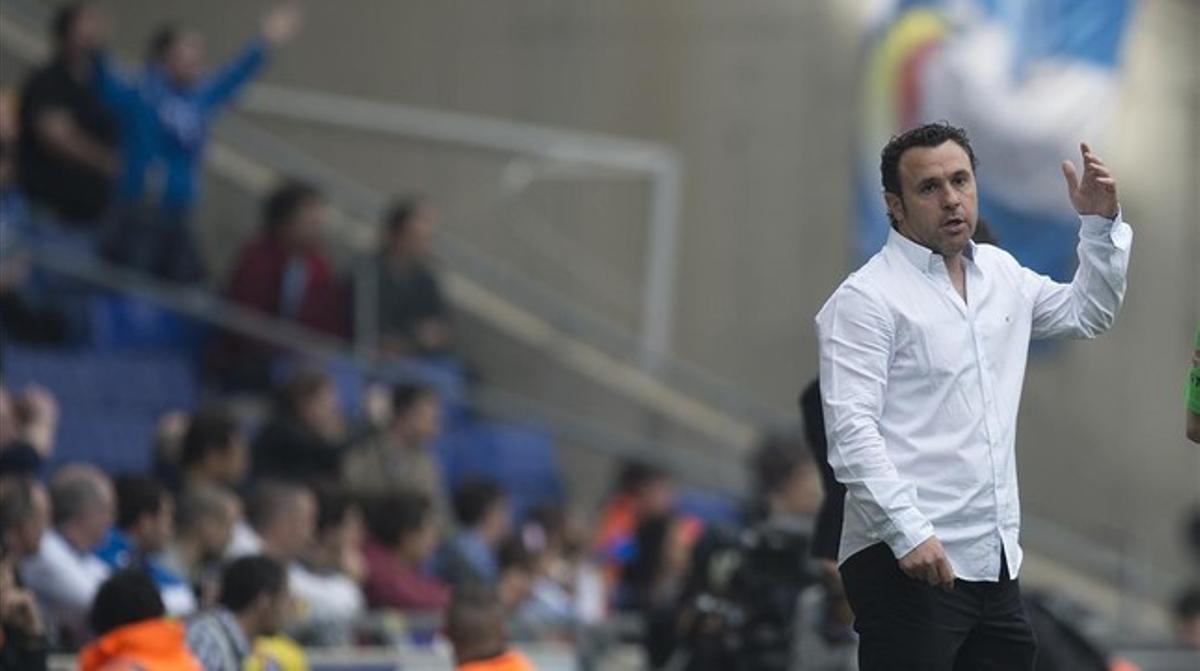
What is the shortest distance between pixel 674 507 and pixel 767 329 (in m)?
2.29

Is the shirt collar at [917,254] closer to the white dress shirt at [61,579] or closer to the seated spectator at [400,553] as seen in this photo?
the white dress shirt at [61,579]

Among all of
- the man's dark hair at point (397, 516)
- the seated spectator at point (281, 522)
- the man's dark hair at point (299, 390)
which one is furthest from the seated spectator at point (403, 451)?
the seated spectator at point (281, 522)

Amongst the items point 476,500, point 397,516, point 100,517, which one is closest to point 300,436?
point 397,516

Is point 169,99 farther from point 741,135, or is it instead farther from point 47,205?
point 741,135

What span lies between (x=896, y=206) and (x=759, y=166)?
11084 mm

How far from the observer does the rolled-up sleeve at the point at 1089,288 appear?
762 cm

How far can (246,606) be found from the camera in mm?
9828

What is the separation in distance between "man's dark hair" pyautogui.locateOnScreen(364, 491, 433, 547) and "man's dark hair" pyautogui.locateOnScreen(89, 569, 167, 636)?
12.3ft

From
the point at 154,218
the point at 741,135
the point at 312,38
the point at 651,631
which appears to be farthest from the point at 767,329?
the point at 651,631

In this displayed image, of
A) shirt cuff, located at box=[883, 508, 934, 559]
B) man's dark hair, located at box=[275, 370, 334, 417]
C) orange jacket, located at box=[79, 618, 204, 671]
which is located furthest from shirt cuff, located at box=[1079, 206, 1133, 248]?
man's dark hair, located at box=[275, 370, 334, 417]

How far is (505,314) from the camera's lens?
17.1 meters

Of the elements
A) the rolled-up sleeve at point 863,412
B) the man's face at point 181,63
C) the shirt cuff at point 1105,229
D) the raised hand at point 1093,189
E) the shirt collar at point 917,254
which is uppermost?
the man's face at point 181,63

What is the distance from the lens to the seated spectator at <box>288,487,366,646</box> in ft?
38.9

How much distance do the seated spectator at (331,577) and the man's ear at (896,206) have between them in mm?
4901
